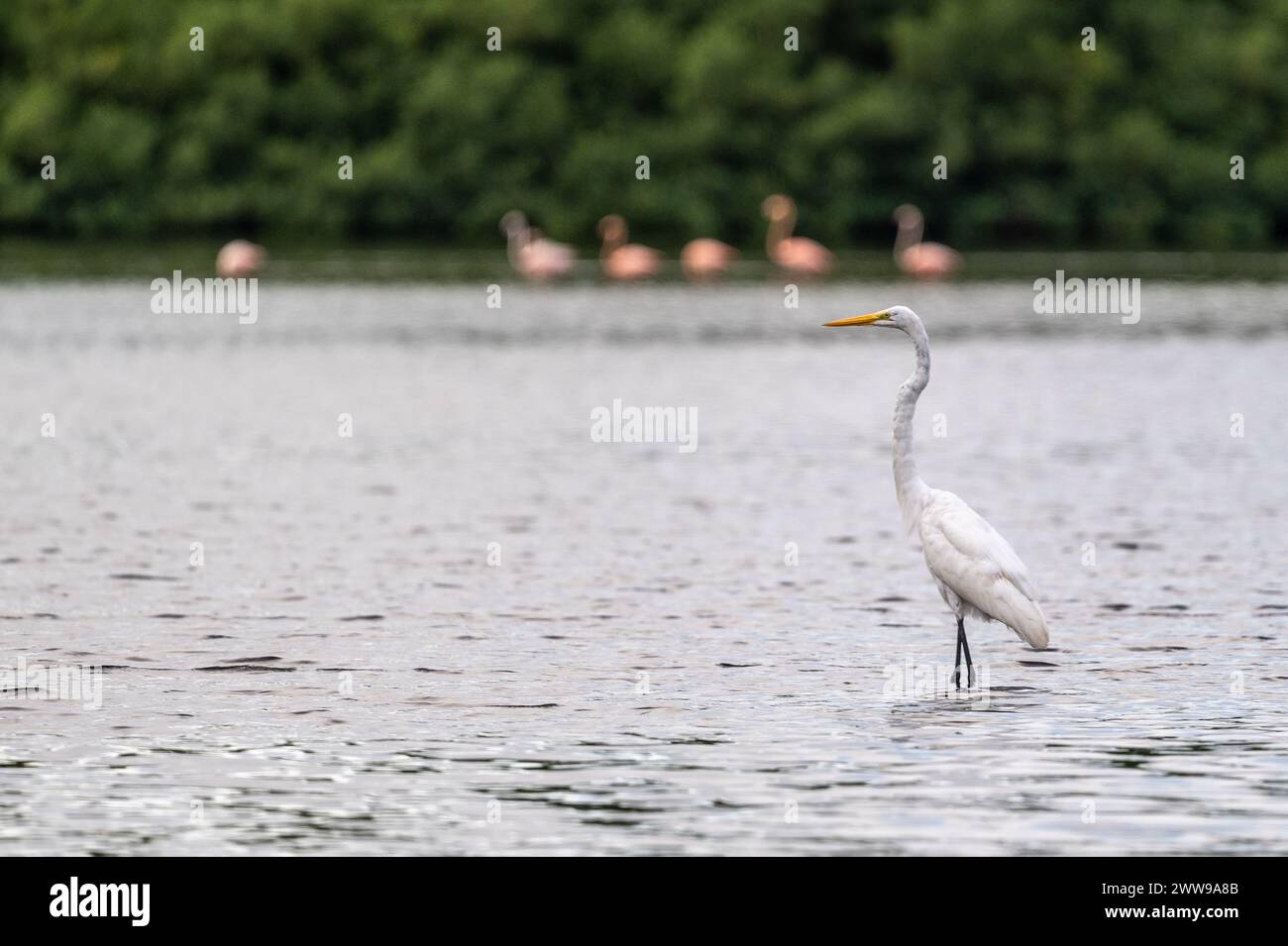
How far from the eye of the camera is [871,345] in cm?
3962

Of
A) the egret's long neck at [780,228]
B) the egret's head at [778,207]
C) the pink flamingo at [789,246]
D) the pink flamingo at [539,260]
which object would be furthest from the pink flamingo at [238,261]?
the egret's head at [778,207]

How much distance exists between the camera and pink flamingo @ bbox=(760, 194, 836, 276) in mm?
52375

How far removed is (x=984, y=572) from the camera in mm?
12359

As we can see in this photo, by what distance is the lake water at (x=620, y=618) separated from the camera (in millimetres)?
9852

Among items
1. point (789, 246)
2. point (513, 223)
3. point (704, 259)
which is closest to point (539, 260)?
point (704, 259)

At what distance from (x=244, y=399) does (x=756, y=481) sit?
9197 mm

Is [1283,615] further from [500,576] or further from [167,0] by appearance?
[167,0]

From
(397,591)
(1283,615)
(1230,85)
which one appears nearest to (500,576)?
(397,591)

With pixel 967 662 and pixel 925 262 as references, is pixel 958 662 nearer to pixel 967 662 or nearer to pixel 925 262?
pixel 967 662

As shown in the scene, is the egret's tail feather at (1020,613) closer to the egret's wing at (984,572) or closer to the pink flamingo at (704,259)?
the egret's wing at (984,572)

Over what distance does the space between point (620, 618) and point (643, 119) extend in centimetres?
5190

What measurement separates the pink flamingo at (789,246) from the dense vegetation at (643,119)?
1.20 metres

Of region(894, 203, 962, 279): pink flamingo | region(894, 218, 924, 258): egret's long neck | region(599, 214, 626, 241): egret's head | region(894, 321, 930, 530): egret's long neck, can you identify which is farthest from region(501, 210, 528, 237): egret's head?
region(894, 321, 930, 530): egret's long neck

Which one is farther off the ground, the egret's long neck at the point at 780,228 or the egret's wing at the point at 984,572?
the egret's long neck at the point at 780,228
